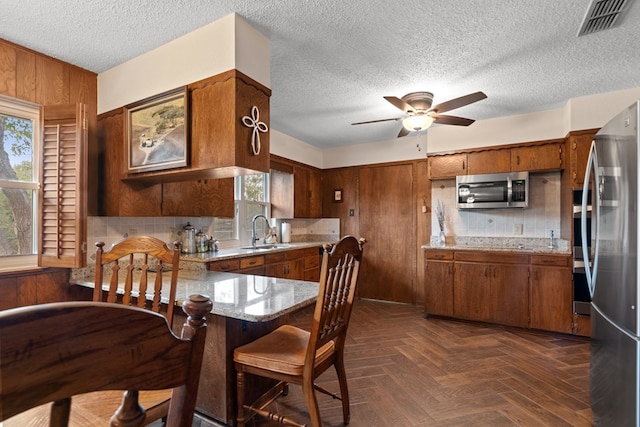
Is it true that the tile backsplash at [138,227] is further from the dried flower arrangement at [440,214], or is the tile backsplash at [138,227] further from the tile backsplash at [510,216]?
the tile backsplash at [510,216]

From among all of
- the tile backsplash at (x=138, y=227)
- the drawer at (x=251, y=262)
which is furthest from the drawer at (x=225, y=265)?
the tile backsplash at (x=138, y=227)

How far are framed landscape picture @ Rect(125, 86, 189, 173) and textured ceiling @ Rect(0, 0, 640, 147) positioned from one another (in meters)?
0.40

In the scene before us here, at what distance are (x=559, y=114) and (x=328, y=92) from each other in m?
2.65

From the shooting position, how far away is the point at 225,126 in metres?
1.91

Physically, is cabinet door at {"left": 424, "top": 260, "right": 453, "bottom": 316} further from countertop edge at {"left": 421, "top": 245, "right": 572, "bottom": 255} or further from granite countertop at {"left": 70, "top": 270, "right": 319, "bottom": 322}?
granite countertop at {"left": 70, "top": 270, "right": 319, "bottom": 322}

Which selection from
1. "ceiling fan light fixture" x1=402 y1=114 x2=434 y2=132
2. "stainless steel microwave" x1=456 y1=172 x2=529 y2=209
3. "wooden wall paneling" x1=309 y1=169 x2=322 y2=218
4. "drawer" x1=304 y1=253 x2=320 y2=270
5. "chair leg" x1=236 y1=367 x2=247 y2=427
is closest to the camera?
"chair leg" x1=236 y1=367 x2=247 y2=427

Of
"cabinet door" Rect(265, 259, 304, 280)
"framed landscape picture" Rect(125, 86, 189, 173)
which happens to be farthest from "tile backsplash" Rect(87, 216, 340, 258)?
"cabinet door" Rect(265, 259, 304, 280)

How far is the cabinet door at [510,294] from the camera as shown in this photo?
11.3 ft

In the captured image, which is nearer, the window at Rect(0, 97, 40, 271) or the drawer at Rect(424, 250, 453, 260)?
the window at Rect(0, 97, 40, 271)

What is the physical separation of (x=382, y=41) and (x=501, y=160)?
2465 mm

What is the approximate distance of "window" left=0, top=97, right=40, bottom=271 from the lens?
2.12 m

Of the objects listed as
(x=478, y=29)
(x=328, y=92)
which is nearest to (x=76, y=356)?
(x=478, y=29)

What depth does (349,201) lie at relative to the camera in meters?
5.15

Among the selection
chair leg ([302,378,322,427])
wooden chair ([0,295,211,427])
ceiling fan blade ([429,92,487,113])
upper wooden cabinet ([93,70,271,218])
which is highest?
ceiling fan blade ([429,92,487,113])
